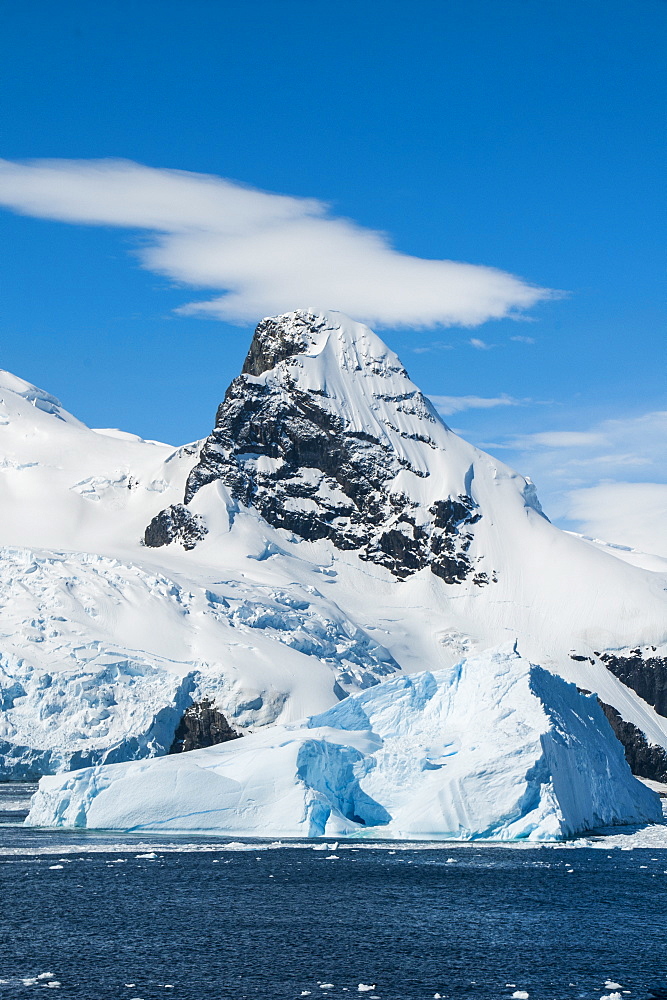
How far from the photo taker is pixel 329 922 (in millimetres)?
34438

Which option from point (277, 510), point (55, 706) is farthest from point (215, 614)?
point (277, 510)

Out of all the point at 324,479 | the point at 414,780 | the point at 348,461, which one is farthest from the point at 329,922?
the point at 324,479

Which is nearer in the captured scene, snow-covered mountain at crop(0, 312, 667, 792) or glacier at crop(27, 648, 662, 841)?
glacier at crop(27, 648, 662, 841)

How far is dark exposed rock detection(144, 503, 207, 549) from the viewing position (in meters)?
150

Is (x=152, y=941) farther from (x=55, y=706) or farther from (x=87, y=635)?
(x=87, y=635)

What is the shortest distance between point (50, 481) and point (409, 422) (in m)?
53.4

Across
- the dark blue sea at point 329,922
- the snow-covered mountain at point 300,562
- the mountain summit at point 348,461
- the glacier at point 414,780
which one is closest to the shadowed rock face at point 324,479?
the mountain summit at point 348,461

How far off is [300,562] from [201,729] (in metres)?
51.1

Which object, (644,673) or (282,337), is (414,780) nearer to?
(644,673)

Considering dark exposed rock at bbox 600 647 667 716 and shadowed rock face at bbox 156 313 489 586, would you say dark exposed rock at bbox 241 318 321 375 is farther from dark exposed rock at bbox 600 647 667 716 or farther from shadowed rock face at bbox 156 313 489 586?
dark exposed rock at bbox 600 647 667 716

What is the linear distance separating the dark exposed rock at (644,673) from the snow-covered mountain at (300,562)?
0.60 feet

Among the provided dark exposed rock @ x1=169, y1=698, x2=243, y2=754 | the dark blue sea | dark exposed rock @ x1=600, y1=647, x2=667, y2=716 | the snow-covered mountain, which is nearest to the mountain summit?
the snow-covered mountain

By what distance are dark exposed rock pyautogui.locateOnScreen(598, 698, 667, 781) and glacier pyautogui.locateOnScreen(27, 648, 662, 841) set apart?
7100cm

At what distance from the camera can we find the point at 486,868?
44375mm
